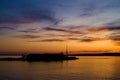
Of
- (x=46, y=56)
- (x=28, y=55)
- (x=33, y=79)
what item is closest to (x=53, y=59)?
(x=46, y=56)

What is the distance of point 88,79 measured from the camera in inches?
2009

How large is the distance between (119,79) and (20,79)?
852 inches

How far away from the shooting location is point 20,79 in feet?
170

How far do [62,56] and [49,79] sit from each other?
395 feet

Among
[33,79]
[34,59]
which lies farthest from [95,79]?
[34,59]

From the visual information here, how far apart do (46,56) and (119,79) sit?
4723 inches

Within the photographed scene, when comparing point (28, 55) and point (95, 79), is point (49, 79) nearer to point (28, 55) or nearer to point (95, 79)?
point (95, 79)

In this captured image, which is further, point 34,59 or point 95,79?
point 34,59

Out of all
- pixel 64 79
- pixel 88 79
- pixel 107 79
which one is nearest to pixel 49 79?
pixel 64 79

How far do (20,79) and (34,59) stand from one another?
111 metres

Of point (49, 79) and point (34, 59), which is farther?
point (34, 59)

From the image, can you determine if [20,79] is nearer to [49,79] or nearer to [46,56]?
[49,79]

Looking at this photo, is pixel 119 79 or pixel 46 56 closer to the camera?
pixel 119 79

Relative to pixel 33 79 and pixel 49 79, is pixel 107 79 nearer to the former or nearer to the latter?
pixel 49 79
